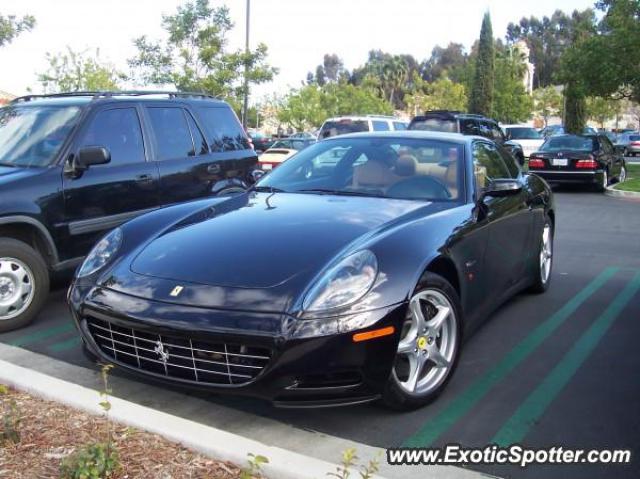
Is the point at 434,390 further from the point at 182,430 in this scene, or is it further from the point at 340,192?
the point at 340,192

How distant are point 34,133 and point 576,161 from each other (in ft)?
45.4

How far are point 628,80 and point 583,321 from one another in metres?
18.3

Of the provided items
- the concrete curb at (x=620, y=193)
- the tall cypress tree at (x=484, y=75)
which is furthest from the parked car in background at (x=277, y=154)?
the tall cypress tree at (x=484, y=75)

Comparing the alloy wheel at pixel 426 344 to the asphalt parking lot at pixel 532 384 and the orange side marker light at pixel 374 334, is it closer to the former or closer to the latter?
the asphalt parking lot at pixel 532 384

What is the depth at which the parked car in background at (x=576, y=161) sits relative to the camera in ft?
53.4

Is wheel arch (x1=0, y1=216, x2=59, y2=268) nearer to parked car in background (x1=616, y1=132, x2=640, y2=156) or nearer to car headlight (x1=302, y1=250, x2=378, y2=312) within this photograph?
car headlight (x1=302, y1=250, x2=378, y2=312)

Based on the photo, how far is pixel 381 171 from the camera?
4.67m

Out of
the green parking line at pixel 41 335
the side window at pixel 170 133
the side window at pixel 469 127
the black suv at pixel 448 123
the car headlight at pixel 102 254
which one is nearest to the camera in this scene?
the car headlight at pixel 102 254

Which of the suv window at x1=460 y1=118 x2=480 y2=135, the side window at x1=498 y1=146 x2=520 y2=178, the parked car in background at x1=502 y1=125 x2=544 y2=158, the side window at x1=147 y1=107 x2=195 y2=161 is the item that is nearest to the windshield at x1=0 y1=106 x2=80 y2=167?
the side window at x1=147 y1=107 x2=195 y2=161

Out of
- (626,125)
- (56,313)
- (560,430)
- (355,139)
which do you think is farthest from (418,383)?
(626,125)

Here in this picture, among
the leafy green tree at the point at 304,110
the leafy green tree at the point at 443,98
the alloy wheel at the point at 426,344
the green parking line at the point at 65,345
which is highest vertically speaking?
the leafy green tree at the point at 443,98

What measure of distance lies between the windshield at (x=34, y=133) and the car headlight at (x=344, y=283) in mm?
3139

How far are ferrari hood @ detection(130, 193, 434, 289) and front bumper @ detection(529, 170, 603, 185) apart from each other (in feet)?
43.1

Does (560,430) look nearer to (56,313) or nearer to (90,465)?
(90,465)
